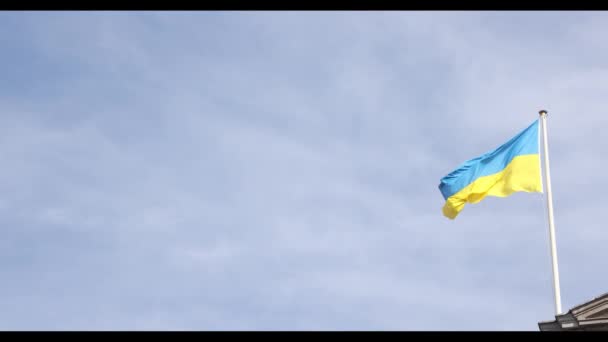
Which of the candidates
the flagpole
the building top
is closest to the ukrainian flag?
the flagpole

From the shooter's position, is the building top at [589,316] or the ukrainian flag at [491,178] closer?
the building top at [589,316]

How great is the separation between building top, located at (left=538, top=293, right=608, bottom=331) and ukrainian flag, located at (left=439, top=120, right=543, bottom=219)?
4807mm

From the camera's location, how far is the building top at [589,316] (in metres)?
22.4

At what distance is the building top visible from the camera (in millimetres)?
22422

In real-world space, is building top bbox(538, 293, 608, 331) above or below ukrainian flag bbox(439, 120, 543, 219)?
below

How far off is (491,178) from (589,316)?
585 centimetres

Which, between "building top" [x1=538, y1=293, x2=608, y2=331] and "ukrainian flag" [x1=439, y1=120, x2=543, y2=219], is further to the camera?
"ukrainian flag" [x1=439, y1=120, x2=543, y2=219]

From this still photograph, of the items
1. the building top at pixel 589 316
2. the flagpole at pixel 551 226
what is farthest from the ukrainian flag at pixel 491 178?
the building top at pixel 589 316

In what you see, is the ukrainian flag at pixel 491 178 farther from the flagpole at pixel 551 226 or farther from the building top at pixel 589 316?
the building top at pixel 589 316

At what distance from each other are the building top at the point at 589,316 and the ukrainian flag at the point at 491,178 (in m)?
4.81

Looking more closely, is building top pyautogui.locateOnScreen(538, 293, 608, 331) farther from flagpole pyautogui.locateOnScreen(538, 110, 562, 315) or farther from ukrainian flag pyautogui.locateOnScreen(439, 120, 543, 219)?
ukrainian flag pyautogui.locateOnScreen(439, 120, 543, 219)
